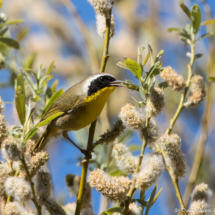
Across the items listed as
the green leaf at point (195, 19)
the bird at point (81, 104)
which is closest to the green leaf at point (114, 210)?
the green leaf at point (195, 19)

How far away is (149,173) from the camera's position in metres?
1.17

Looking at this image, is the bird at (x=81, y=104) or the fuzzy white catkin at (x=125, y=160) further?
the bird at (x=81, y=104)

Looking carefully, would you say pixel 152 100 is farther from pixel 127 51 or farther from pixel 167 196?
pixel 127 51

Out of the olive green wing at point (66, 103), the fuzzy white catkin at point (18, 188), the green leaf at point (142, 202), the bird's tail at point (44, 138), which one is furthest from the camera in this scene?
the olive green wing at point (66, 103)

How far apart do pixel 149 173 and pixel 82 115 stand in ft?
4.24

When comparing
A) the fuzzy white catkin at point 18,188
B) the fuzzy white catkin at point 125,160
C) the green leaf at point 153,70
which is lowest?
the fuzzy white catkin at point 18,188

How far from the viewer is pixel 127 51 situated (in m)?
4.93

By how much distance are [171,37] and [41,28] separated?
7.40 feet

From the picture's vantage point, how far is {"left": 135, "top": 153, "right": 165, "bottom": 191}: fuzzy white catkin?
1.17m

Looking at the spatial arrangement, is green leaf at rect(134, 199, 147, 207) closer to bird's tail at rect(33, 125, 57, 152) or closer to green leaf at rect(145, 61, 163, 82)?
green leaf at rect(145, 61, 163, 82)

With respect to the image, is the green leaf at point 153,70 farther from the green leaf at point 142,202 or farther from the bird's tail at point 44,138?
the bird's tail at point 44,138

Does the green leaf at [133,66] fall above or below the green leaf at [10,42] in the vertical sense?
below

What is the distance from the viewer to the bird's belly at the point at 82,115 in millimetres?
2367

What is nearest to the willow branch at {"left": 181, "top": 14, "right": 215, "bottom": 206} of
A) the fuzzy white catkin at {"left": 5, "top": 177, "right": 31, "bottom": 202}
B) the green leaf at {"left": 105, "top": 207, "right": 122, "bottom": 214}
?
the green leaf at {"left": 105, "top": 207, "right": 122, "bottom": 214}
